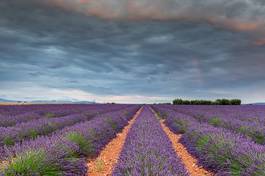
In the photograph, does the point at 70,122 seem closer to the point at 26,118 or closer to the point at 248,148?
the point at 26,118

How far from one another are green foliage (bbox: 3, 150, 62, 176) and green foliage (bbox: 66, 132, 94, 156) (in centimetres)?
235

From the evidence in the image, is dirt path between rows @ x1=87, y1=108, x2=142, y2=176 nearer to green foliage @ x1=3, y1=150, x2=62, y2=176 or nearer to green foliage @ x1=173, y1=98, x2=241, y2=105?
green foliage @ x1=3, y1=150, x2=62, y2=176

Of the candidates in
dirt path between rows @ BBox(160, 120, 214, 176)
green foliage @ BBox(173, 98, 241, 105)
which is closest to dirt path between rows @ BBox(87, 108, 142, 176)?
dirt path between rows @ BBox(160, 120, 214, 176)

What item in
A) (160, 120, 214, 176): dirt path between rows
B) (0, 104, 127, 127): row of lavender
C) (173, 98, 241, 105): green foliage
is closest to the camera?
A: (160, 120, 214, 176): dirt path between rows

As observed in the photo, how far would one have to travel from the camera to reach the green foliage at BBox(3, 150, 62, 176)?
4.15 metres

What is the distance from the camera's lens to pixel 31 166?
4.34 meters

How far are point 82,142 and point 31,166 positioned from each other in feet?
10.1

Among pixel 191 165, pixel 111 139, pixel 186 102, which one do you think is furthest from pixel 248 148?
pixel 186 102

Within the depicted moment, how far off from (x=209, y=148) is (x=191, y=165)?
65 cm

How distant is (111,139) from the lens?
11.0 meters

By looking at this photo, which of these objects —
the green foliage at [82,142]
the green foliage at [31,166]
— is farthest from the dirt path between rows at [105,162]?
the green foliage at [31,166]

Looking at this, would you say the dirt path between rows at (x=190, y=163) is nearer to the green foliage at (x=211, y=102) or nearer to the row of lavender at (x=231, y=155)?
the row of lavender at (x=231, y=155)

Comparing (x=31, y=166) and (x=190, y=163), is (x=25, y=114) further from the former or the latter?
(x=31, y=166)

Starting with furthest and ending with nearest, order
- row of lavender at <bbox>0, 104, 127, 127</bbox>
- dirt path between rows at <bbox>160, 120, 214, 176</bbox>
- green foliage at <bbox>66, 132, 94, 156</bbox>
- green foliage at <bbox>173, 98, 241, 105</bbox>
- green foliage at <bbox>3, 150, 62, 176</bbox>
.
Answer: green foliage at <bbox>173, 98, 241, 105</bbox>
row of lavender at <bbox>0, 104, 127, 127</bbox>
green foliage at <bbox>66, 132, 94, 156</bbox>
dirt path between rows at <bbox>160, 120, 214, 176</bbox>
green foliage at <bbox>3, 150, 62, 176</bbox>
